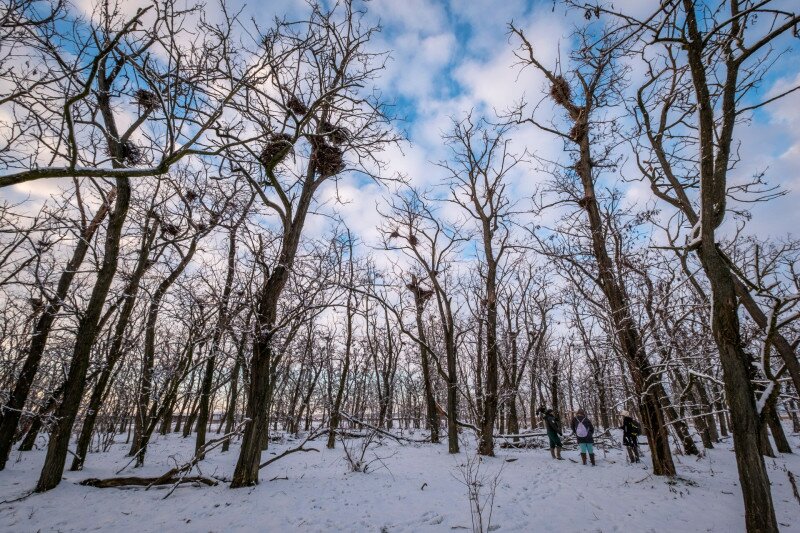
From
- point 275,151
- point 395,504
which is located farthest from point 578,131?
point 395,504

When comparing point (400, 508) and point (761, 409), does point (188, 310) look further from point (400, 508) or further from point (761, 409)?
point (761, 409)

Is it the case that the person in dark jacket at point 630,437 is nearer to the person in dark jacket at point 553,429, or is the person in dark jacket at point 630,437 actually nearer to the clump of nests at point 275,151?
the person in dark jacket at point 553,429

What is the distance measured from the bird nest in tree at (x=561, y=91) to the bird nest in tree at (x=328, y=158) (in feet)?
15.8

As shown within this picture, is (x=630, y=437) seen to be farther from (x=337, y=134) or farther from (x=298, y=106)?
(x=298, y=106)

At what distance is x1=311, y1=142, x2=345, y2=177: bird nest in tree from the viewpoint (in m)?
5.68

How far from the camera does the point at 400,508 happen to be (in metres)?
5.21

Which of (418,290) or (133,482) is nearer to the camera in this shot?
(133,482)

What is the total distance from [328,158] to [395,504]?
5.92 metres

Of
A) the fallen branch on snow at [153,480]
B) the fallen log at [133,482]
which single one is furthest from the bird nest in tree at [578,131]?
the fallen log at [133,482]

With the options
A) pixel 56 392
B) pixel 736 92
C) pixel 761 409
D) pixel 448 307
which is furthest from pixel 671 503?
pixel 56 392

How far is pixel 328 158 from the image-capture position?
19.4 ft

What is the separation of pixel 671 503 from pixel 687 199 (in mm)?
4794

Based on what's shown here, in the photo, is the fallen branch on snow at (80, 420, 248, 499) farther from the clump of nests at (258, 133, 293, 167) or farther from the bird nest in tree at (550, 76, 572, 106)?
the bird nest in tree at (550, 76, 572, 106)

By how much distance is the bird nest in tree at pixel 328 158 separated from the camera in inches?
223
